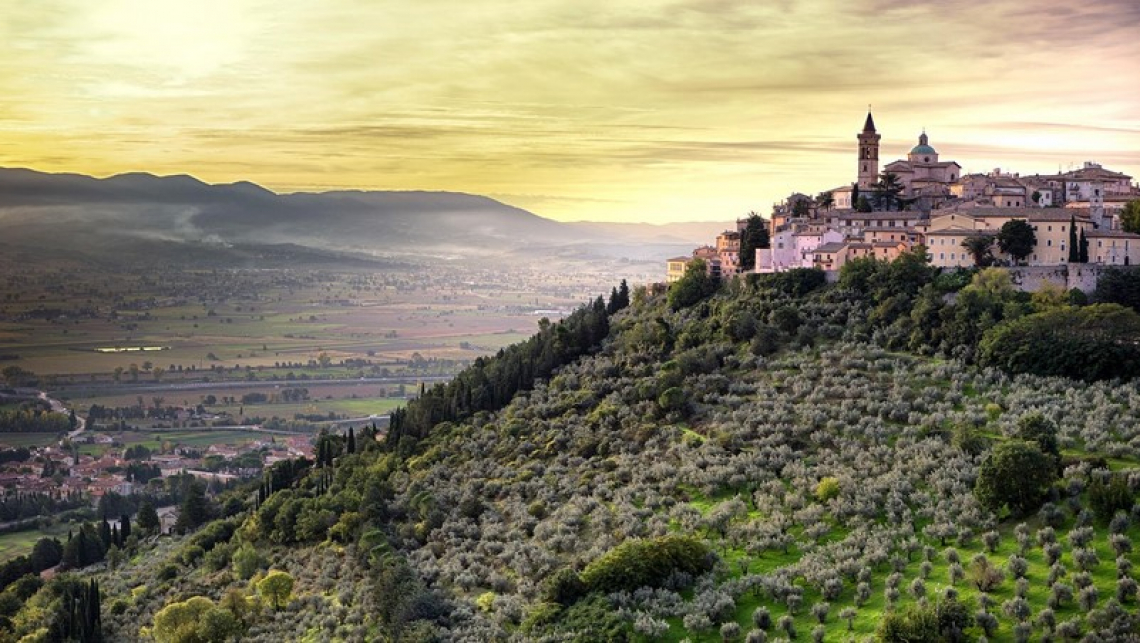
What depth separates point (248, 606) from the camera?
145 feet

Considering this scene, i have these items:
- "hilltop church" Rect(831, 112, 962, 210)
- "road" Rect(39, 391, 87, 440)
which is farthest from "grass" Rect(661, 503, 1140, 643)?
"road" Rect(39, 391, 87, 440)

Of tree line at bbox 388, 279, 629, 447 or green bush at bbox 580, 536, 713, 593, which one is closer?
green bush at bbox 580, 536, 713, 593

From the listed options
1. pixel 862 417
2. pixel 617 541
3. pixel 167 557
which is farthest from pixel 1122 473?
pixel 167 557

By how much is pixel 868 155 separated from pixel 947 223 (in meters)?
15.4

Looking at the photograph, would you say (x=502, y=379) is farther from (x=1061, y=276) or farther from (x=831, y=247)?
(x=1061, y=276)

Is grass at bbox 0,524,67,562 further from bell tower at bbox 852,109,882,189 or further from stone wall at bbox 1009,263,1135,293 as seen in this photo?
stone wall at bbox 1009,263,1135,293

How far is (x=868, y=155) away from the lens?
7494 cm

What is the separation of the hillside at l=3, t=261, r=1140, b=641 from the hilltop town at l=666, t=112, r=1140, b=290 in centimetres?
387

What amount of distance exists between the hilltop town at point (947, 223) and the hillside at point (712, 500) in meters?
3.87

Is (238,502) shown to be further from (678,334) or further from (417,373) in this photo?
(417,373)

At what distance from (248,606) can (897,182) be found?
48.9 m

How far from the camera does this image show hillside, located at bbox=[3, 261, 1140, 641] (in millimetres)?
30109

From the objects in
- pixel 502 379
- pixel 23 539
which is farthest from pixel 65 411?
pixel 502 379

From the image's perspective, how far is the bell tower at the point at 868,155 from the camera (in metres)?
74.8
